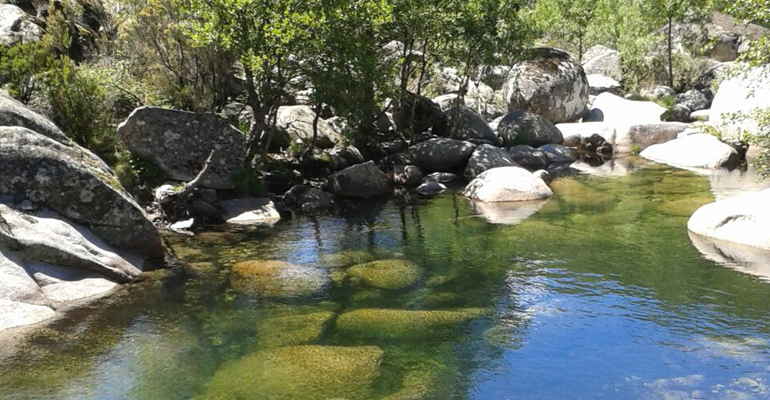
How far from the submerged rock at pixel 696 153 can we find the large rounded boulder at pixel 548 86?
525 cm

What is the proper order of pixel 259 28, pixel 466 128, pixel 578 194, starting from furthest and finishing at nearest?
pixel 466 128, pixel 578 194, pixel 259 28

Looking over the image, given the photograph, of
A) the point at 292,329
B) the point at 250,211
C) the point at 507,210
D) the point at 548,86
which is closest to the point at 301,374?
the point at 292,329

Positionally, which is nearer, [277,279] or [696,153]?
[277,279]

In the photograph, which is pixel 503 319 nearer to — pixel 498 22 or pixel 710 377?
pixel 710 377

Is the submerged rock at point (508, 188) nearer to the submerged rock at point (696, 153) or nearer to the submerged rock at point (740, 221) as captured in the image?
the submerged rock at point (740, 221)

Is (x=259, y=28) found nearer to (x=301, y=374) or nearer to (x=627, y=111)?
(x=301, y=374)

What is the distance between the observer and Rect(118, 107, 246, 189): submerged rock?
750 inches

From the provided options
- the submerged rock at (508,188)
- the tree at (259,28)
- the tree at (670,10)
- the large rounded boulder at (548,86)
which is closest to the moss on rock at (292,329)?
the tree at (259,28)

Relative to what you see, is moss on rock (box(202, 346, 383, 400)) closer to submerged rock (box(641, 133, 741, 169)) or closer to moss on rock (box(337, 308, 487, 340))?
moss on rock (box(337, 308, 487, 340))

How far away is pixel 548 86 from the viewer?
108 ft

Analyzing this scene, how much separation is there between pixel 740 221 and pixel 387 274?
7868 millimetres

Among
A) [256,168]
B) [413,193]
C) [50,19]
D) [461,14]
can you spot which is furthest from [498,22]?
[50,19]

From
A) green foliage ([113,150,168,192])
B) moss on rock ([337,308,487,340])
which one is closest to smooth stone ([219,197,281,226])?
green foliage ([113,150,168,192])

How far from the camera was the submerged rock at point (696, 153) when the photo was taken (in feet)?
85.8
